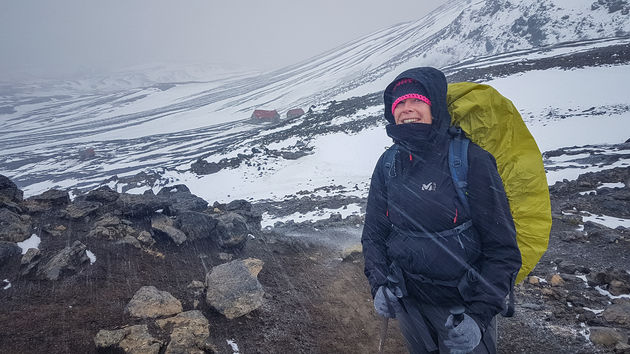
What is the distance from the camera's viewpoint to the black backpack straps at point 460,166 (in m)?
1.70

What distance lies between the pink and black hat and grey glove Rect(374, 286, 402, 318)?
120 cm

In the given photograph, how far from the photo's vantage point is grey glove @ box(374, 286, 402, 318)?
6.49 ft

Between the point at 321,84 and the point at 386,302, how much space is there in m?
70.1

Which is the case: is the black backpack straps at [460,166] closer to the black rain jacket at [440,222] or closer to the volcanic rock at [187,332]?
the black rain jacket at [440,222]

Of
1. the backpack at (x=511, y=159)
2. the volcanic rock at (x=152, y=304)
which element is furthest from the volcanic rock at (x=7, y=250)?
the backpack at (x=511, y=159)

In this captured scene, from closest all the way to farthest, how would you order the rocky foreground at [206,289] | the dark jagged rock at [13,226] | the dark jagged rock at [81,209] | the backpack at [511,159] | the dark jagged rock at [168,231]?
the backpack at [511,159] → the rocky foreground at [206,289] → the dark jagged rock at [13,226] → the dark jagged rock at [168,231] → the dark jagged rock at [81,209]

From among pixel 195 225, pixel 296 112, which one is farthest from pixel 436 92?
pixel 296 112

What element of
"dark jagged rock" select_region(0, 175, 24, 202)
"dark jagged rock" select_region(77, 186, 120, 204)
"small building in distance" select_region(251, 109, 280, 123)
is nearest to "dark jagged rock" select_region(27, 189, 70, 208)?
"dark jagged rock" select_region(0, 175, 24, 202)

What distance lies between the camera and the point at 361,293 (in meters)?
4.88

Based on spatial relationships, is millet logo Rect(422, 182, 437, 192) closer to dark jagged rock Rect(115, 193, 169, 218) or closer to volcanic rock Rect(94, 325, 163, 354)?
volcanic rock Rect(94, 325, 163, 354)

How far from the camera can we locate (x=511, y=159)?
1850 mm

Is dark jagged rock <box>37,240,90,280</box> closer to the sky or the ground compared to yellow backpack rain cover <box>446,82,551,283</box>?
closer to the ground

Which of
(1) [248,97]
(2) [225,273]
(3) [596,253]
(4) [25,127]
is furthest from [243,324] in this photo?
(4) [25,127]

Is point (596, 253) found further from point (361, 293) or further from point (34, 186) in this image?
point (34, 186)
